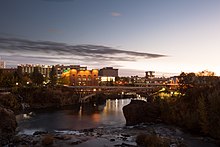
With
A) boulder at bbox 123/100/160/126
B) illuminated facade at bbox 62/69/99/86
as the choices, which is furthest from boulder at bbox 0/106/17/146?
illuminated facade at bbox 62/69/99/86

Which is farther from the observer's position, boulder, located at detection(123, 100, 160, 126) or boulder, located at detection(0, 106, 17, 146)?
boulder, located at detection(123, 100, 160, 126)

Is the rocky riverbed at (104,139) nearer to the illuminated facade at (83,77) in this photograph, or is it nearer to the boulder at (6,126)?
the boulder at (6,126)

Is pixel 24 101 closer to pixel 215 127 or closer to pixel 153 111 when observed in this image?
pixel 153 111

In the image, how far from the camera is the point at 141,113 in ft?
148

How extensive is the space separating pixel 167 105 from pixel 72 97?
5132cm

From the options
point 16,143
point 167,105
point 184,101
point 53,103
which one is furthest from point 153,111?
point 53,103

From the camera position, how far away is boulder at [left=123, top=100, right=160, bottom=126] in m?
44.9

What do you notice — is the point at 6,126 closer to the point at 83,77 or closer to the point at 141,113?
the point at 141,113

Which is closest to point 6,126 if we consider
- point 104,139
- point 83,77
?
point 104,139

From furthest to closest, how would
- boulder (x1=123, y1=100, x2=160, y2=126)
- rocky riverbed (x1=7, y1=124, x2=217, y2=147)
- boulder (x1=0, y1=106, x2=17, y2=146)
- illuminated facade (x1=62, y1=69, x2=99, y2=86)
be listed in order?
illuminated facade (x1=62, y1=69, x2=99, y2=86)
boulder (x1=123, y1=100, x2=160, y2=126)
boulder (x1=0, y1=106, x2=17, y2=146)
rocky riverbed (x1=7, y1=124, x2=217, y2=147)

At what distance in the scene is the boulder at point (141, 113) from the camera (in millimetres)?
44875

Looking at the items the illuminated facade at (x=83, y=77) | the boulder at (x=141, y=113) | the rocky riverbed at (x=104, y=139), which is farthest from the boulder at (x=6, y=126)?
the illuminated facade at (x=83, y=77)

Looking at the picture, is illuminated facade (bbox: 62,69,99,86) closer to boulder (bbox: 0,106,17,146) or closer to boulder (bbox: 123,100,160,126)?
boulder (bbox: 123,100,160,126)

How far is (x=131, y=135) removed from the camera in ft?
113
